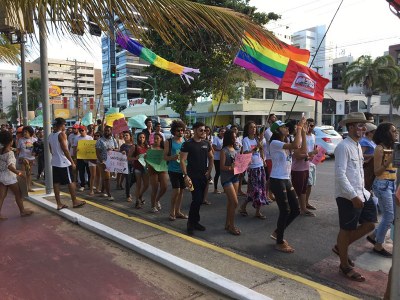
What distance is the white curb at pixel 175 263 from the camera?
3.65 meters

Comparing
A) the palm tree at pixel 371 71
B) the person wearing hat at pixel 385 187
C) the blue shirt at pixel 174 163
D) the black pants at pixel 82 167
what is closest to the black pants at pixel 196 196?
the blue shirt at pixel 174 163

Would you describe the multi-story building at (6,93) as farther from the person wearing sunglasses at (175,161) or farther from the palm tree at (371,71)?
the person wearing sunglasses at (175,161)

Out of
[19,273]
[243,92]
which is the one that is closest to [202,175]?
[19,273]

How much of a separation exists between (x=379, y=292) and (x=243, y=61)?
16.1 feet

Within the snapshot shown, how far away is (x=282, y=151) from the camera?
5.07 meters

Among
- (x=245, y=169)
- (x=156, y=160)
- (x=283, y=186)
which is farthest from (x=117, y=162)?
(x=283, y=186)

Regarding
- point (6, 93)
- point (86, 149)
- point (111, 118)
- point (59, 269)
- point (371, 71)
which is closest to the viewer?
point (59, 269)

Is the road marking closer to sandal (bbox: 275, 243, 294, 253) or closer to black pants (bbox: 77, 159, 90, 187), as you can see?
sandal (bbox: 275, 243, 294, 253)

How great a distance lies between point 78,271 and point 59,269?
10.2 inches

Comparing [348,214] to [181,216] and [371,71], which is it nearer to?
[181,216]

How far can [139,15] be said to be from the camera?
117 inches

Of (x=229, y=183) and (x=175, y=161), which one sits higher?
(x=175, y=161)

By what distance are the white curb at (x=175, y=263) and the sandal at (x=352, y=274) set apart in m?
1.11

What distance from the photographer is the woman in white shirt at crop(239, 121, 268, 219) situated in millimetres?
6386
